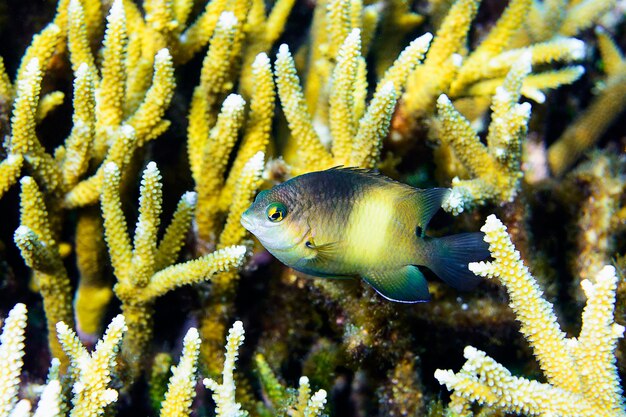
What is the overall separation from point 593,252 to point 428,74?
5.32ft

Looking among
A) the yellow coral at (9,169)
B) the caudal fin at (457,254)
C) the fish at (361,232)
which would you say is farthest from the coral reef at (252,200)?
the fish at (361,232)

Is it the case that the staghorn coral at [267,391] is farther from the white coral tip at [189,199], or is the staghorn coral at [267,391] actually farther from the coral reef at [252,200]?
the white coral tip at [189,199]

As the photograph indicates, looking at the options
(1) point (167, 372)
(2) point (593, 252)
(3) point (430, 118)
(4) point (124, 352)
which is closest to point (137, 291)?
(4) point (124, 352)

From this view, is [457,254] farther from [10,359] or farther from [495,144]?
[10,359]

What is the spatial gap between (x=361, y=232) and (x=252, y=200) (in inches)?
32.3

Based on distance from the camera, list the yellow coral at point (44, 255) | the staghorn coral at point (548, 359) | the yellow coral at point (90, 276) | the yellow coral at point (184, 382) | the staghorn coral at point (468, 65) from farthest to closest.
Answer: the staghorn coral at point (468, 65) < the yellow coral at point (90, 276) < the yellow coral at point (44, 255) < the yellow coral at point (184, 382) < the staghorn coral at point (548, 359)

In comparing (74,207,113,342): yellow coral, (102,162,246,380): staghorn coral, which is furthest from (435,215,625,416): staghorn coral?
(74,207,113,342): yellow coral

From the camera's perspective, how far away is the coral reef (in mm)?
2453

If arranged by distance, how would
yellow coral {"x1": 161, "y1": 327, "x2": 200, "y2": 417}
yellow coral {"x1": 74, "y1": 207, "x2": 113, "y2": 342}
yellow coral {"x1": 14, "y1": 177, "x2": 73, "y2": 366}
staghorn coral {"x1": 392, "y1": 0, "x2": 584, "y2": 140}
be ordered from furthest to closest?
staghorn coral {"x1": 392, "y1": 0, "x2": 584, "y2": 140}, yellow coral {"x1": 74, "y1": 207, "x2": 113, "y2": 342}, yellow coral {"x1": 14, "y1": 177, "x2": 73, "y2": 366}, yellow coral {"x1": 161, "y1": 327, "x2": 200, "y2": 417}

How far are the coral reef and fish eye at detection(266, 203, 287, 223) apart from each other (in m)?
0.47

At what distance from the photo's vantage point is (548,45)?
317 cm

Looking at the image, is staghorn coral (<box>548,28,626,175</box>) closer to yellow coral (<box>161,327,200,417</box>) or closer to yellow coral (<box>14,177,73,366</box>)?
yellow coral (<box>161,327,200,417</box>)

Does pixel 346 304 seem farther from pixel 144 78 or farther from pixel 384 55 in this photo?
pixel 384 55

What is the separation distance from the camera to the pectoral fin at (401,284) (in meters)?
2.02
